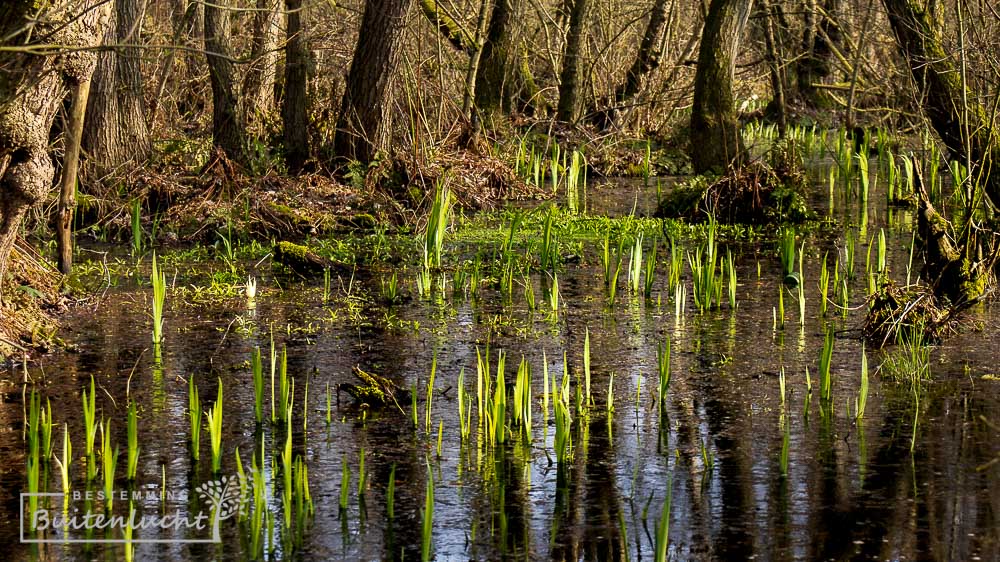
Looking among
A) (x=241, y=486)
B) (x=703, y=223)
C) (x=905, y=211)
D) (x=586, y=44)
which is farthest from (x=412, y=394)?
(x=586, y=44)

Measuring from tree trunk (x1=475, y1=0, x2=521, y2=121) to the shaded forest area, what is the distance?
3 cm

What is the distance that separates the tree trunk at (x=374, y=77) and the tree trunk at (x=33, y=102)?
576 centimetres

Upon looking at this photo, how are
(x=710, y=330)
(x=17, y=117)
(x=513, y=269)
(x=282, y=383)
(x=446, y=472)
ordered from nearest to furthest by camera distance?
1. (x=446, y=472)
2. (x=282, y=383)
3. (x=17, y=117)
4. (x=710, y=330)
5. (x=513, y=269)

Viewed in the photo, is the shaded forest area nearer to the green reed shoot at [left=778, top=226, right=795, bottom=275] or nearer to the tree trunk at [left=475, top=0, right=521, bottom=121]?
the tree trunk at [left=475, top=0, right=521, bottom=121]

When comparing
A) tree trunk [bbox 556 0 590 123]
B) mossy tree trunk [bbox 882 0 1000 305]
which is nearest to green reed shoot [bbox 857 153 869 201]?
mossy tree trunk [bbox 882 0 1000 305]

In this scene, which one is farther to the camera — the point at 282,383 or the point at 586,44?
the point at 586,44

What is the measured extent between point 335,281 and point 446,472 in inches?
173

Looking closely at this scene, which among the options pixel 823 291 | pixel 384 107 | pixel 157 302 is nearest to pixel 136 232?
pixel 384 107

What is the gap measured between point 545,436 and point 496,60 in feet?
36.4

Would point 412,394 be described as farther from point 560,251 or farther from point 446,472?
point 560,251

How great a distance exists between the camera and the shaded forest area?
22.2 feet

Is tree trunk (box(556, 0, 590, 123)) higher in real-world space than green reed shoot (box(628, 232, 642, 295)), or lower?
higher

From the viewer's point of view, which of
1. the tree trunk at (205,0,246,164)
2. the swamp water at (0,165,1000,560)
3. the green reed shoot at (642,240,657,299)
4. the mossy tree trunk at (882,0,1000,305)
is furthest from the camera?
the tree trunk at (205,0,246,164)

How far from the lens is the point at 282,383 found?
17.7 feet
